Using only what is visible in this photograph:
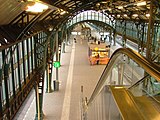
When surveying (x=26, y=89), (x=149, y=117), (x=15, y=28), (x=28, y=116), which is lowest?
(x=28, y=116)

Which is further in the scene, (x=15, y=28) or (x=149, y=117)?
(x=15, y=28)

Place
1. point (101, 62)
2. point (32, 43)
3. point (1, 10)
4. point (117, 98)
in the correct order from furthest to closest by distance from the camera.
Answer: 1. point (101, 62)
2. point (32, 43)
3. point (1, 10)
4. point (117, 98)

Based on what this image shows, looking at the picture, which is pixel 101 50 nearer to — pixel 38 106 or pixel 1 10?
pixel 38 106

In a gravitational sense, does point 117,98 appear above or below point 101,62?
above

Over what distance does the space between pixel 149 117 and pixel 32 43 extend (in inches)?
540

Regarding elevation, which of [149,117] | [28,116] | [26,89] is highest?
[149,117]

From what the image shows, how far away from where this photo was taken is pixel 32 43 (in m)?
15.6

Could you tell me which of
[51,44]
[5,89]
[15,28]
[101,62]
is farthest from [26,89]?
[101,62]

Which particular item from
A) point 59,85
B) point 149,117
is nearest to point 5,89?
point 149,117

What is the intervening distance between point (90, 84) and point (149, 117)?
16.4 m

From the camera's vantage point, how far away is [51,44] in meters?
19.0

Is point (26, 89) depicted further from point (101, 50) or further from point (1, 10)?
point (101, 50)

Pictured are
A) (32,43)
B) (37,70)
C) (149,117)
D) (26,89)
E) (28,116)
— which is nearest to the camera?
(149,117)

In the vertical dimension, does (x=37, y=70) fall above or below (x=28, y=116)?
above
